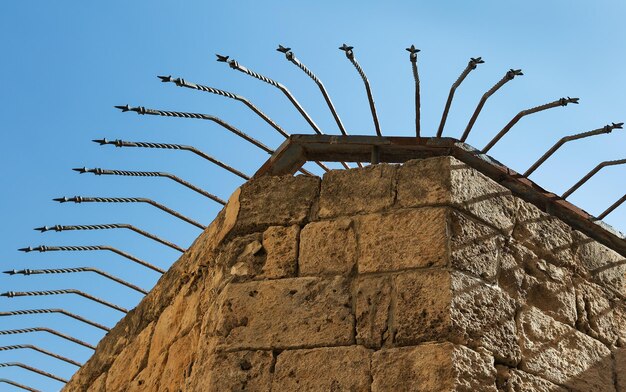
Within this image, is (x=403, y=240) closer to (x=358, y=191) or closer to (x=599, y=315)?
(x=358, y=191)

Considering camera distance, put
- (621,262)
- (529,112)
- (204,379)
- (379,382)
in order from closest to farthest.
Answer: (379,382) → (204,379) → (529,112) → (621,262)

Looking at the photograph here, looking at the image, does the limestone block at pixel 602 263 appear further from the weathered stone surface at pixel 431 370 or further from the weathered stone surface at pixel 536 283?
the weathered stone surface at pixel 431 370

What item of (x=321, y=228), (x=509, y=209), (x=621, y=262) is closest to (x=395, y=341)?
(x=321, y=228)

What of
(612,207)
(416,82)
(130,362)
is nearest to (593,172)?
(612,207)

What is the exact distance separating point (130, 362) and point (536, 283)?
2.25 metres

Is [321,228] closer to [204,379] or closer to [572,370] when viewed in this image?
[204,379]

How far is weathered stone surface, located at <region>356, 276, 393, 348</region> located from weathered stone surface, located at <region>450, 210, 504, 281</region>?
0.98 ft

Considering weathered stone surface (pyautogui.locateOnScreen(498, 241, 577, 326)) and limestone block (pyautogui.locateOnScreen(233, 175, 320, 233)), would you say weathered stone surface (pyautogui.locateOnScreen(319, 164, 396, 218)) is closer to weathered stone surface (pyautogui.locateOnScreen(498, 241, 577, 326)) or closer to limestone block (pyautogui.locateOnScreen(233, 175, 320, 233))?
limestone block (pyautogui.locateOnScreen(233, 175, 320, 233))

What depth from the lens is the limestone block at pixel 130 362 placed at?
4.93 metres

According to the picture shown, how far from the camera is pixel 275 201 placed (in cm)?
425

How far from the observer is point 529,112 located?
419cm

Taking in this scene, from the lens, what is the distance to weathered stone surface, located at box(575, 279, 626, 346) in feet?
14.0

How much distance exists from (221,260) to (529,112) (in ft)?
5.01

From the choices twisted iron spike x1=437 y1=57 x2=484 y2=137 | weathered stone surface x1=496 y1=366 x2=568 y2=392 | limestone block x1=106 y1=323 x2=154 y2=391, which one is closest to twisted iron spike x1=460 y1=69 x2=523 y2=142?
twisted iron spike x1=437 y1=57 x2=484 y2=137
